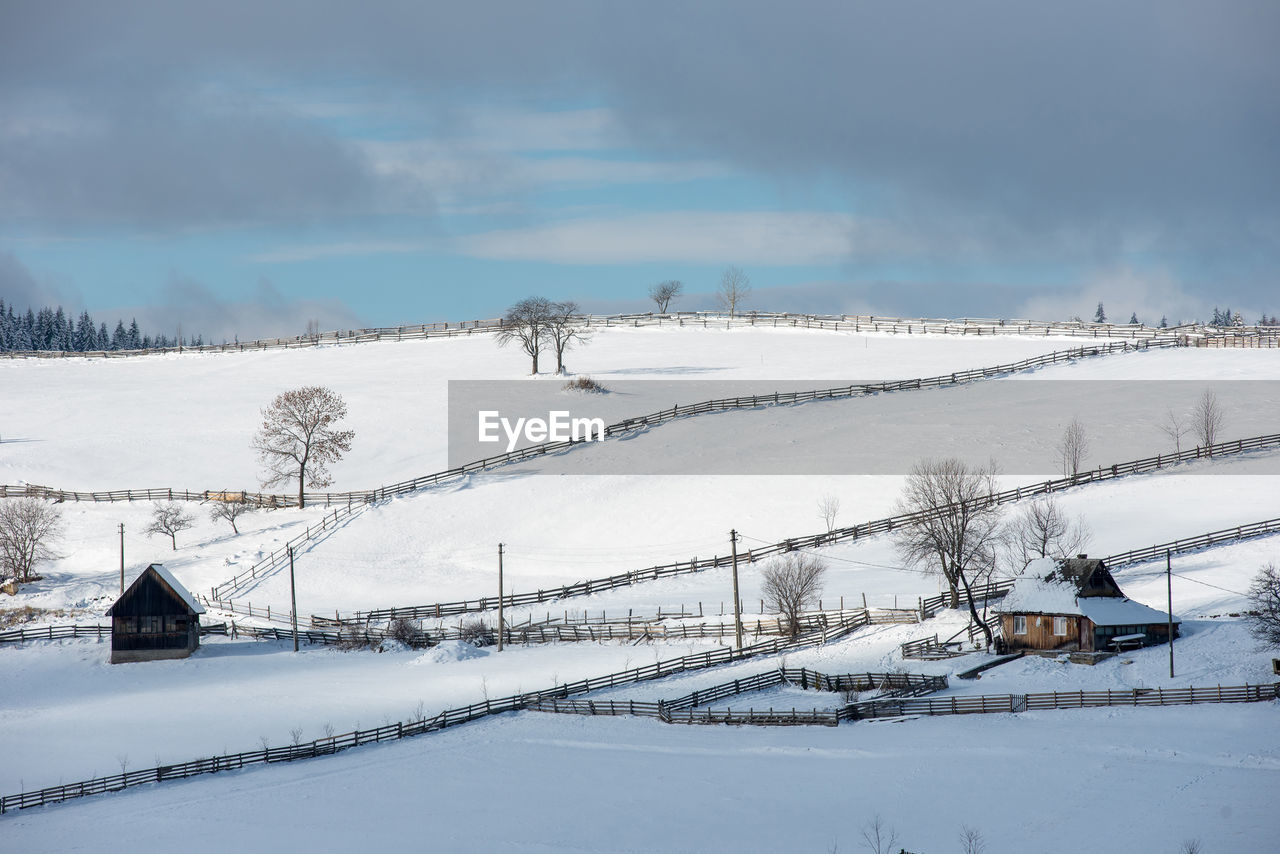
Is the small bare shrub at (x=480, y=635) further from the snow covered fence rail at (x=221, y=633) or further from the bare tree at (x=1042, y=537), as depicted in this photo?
the bare tree at (x=1042, y=537)

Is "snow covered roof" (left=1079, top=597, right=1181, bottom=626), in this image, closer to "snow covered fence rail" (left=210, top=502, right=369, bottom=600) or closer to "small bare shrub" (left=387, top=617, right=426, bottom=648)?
"small bare shrub" (left=387, top=617, right=426, bottom=648)

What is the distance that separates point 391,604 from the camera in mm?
56062

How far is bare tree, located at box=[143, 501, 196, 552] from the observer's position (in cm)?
6681

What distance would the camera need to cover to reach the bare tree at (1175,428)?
70.4 meters

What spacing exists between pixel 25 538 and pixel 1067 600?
52.0 meters

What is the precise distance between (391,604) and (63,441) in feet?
136

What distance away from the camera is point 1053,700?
37.2 meters

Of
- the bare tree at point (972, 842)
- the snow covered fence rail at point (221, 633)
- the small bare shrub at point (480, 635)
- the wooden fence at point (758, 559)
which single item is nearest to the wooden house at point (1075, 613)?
the wooden fence at point (758, 559)

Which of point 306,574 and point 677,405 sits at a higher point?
point 677,405

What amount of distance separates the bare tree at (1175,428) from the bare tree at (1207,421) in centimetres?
57

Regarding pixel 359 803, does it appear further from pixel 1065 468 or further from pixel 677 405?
pixel 677 405

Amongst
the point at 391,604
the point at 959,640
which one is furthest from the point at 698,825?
the point at 391,604

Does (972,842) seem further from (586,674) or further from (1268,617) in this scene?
(586,674)

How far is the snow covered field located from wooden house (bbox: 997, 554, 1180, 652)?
1.15 m
